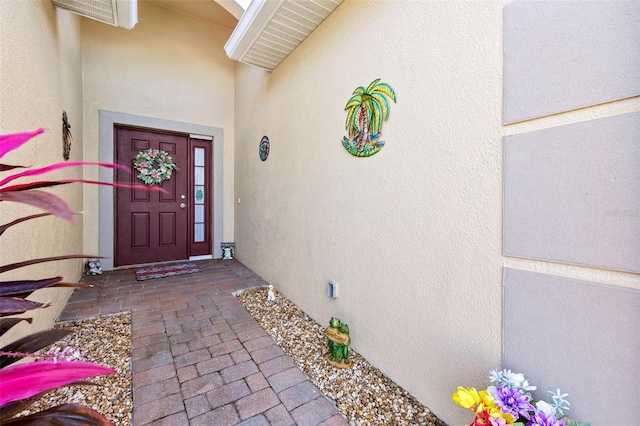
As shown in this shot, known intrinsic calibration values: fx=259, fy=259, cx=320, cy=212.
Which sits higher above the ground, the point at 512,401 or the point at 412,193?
the point at 412,193

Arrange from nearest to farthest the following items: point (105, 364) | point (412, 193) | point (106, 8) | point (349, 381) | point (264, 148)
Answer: point (412, 193)
point (349, 381)
point (105, 364)
point (106, 8)
point (264, 148)

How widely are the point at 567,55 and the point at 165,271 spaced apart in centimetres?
437

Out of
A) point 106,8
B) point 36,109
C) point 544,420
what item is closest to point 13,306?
point 544,420

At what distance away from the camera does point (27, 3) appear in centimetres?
170

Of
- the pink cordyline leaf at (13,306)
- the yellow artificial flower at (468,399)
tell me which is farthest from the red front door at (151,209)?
the yellow artificial flower at (468,399)

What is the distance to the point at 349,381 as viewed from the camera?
1.61 metres

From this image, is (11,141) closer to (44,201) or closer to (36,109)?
(44,201)

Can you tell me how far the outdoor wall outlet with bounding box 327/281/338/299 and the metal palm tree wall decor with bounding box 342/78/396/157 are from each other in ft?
3.40

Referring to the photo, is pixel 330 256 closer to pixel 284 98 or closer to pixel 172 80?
pixel 284 98

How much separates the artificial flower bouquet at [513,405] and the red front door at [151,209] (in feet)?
14.4

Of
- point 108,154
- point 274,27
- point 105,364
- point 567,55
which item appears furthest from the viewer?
point 108,154

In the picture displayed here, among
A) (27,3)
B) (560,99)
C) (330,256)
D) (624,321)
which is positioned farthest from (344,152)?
(27,3)

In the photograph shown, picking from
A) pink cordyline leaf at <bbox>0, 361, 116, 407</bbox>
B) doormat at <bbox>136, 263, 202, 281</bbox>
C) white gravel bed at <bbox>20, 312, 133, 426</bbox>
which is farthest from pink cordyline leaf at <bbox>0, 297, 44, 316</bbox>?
doormat at <bbox>136, 263, 202, 281</bbox>

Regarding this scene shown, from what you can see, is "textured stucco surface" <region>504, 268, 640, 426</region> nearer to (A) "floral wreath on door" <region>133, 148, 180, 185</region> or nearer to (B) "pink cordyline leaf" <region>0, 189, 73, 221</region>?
(B) "pink cordyline leaf" <region>0, 189, 73, 221</region>
